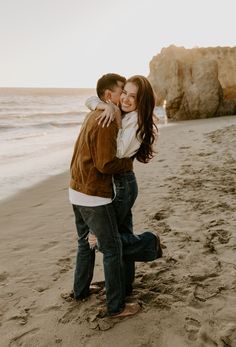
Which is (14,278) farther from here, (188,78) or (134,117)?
(188,78)

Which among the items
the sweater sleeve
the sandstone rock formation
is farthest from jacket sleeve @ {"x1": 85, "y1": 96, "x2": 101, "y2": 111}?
the sandstone rock formation

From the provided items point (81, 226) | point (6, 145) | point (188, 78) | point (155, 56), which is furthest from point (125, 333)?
point (155, 56)

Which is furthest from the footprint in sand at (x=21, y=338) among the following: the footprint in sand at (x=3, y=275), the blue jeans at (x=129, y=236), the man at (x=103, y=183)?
the footprint in sand at (x=3, y=275)

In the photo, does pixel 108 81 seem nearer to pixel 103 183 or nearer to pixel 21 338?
pixel 103 183

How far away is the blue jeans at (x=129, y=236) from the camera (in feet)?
9.65

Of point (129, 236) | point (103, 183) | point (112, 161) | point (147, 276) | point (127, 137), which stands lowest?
point (147, 276)

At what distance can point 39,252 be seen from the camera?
4.71 meters

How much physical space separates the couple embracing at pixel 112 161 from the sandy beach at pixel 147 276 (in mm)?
315

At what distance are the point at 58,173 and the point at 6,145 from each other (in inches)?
289

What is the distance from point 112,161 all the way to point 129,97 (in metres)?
0.52

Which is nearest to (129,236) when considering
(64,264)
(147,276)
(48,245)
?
(147,276)

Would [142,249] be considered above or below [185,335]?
above

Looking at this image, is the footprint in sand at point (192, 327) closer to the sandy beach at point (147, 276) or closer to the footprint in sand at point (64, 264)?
the sandy beach at point (147, 276)

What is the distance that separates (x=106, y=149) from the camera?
8.72 ft
